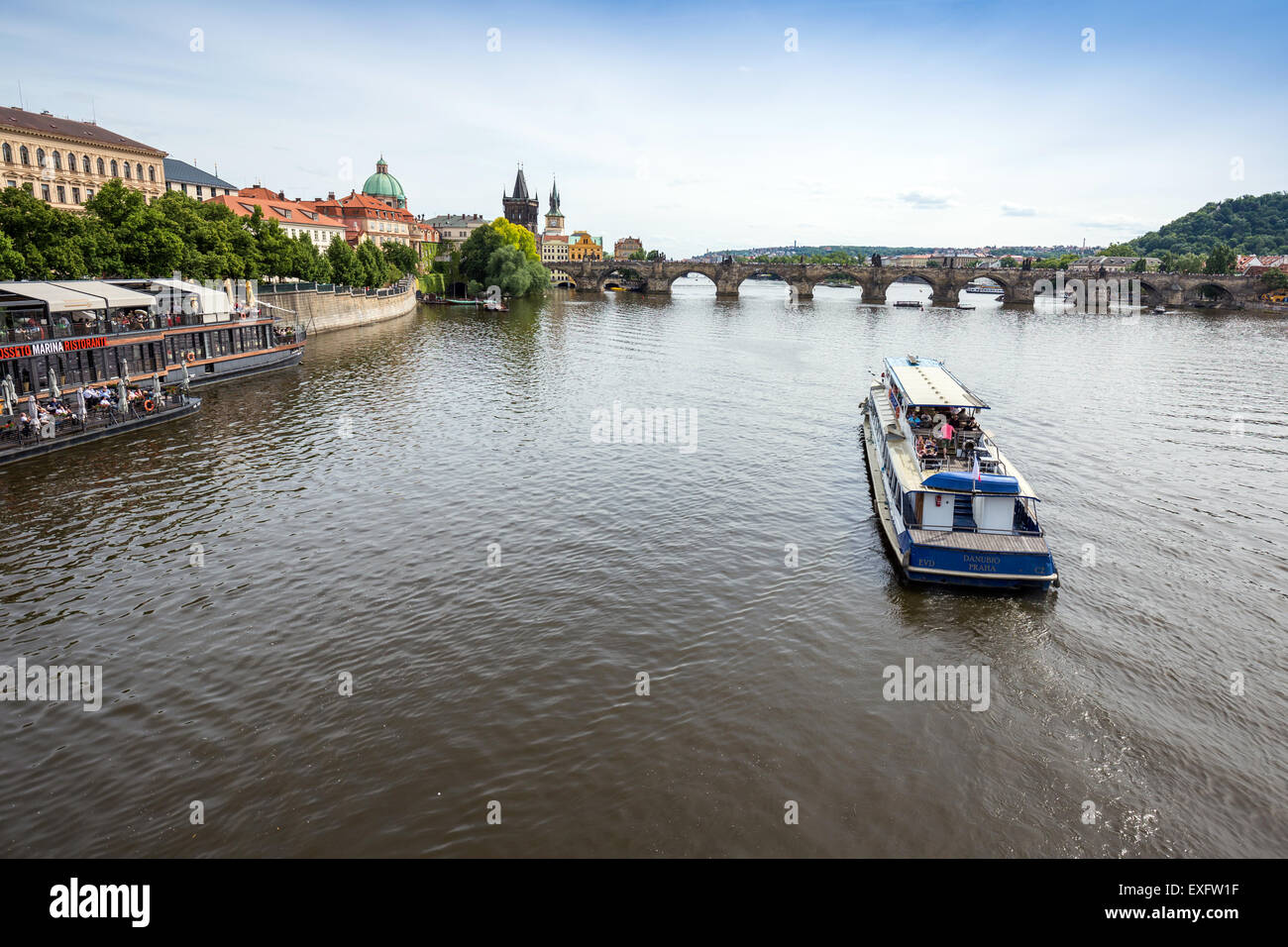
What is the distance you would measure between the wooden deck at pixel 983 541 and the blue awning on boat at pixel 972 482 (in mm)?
1557

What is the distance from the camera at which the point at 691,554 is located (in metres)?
26.5

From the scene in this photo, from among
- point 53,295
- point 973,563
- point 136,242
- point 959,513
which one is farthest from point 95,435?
point 973,563

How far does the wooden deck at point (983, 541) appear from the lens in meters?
23.7

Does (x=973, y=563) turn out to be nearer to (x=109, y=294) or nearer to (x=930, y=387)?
(x=930, y=387)

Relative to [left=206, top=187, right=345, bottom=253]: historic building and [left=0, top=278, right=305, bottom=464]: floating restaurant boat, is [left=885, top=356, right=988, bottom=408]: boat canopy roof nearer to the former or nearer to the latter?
[left=0, top=278, right=305, bottom=464]: floating restaurant boat

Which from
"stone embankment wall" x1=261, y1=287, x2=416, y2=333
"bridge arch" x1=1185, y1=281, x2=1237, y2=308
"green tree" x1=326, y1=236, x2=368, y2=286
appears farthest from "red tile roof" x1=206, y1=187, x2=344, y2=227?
"bridge arch" x1=1185, y1=281, x2=1237, y2=308

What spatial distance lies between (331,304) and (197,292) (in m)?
35.2

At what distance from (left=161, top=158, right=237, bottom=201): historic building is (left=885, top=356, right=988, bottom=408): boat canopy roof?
12053 cm

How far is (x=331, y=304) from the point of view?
90.2 meters

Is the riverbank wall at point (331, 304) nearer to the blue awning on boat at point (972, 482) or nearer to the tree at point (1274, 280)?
the blue awning on boat at point (972, 482)

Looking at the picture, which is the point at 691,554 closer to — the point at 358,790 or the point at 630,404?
the point at 358,790

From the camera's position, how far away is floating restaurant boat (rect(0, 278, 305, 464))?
121 feet

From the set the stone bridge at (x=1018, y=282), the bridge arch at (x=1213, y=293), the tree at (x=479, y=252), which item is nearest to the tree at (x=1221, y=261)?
the stone bridge at (x=1018, y=282)
